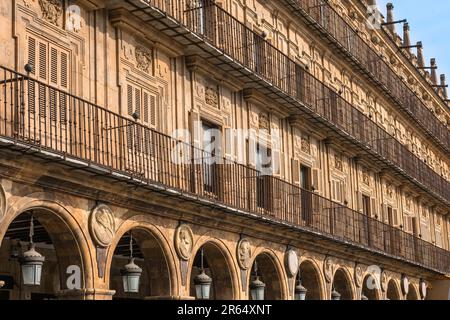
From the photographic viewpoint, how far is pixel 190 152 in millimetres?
16406

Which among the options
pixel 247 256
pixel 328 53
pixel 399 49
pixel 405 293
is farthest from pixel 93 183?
pixel 399 49

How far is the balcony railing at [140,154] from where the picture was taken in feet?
39.2

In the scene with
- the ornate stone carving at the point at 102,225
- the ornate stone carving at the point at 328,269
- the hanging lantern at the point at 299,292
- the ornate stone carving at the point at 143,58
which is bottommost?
the hanging lantern at the point at 299,292

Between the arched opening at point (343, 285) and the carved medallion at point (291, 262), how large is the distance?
154 inches

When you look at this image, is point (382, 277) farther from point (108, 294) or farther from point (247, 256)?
point (108, 294)

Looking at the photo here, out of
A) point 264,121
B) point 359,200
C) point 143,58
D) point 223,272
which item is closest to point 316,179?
point 264,121

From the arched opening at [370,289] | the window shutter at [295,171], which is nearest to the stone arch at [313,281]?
the window shutter at [295,171]

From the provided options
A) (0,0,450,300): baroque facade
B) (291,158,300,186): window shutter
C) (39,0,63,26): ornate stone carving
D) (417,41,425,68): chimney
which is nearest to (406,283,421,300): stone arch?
(0,0,450,300): baroque facade

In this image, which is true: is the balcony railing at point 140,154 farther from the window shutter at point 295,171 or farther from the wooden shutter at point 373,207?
the wooden shutter at point 373,207

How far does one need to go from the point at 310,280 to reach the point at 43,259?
10717mm

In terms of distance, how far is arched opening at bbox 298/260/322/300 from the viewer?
21.4 metres

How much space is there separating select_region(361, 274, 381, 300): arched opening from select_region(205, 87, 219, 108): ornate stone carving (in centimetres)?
967

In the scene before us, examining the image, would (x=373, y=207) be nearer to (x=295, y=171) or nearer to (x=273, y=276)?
(x=295, y=171)

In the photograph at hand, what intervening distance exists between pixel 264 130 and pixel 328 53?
636cm
